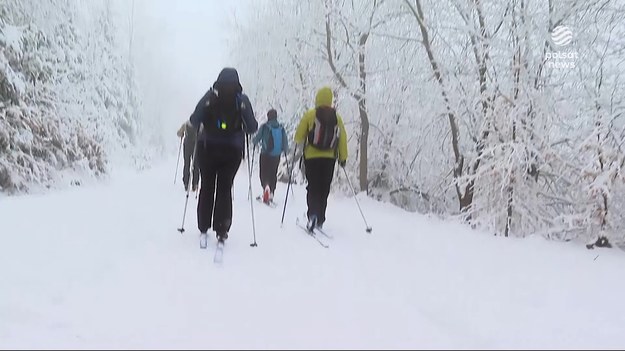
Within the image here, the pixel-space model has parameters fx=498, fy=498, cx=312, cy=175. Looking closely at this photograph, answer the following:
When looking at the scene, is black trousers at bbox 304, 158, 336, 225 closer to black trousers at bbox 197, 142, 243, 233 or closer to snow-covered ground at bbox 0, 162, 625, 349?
snow-covered ground at bbox 0, 162, 625, 349

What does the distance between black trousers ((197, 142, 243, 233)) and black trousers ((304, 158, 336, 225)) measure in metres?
1.40

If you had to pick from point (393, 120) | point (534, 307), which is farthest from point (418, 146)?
point (534, 307)

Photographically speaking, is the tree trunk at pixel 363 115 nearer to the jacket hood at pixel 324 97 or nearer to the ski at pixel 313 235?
the ski at pixel 313 235

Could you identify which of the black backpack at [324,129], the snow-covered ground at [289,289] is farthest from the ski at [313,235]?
the black backpack at [324,129]

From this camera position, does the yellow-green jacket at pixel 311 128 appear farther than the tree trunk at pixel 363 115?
No

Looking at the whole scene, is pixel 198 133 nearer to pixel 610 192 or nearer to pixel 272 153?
pixel 272 153

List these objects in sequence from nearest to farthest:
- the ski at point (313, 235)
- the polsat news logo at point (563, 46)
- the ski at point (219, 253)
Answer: the ski at point (219, 253) → the ski at point (313, 235) → the polsat news logo at point (563, 46)

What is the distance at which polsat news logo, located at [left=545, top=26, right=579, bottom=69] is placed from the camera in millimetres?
7801

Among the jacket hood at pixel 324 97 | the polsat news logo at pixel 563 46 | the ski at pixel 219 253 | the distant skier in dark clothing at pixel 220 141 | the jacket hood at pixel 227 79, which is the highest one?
the polsat news logo at pixel 563 46

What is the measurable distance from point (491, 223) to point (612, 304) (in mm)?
3945

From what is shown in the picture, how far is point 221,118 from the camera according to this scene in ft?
15.6

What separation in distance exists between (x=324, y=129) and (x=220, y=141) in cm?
156

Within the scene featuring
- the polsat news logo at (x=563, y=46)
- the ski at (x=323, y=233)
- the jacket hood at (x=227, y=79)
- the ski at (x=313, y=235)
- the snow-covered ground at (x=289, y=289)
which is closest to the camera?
the snow-covered ground at (x=289, y=289)

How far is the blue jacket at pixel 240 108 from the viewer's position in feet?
15.6
